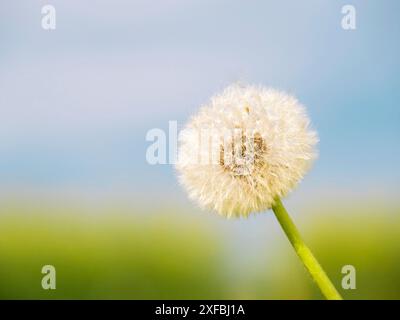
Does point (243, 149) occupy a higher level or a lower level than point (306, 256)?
higher

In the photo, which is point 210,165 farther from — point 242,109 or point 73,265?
point 73,265

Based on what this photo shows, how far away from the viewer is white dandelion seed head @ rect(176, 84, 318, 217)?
792mm

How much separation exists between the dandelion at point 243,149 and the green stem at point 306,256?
0.06m

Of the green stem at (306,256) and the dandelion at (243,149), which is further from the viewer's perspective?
the dandelion at (243,149)

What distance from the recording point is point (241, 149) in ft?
2.65

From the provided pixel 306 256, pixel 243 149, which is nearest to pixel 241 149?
pixel 243 149

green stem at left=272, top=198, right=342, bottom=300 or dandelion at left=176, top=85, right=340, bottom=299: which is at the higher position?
dandelion at left=176, top=85, right=340, bottom=299

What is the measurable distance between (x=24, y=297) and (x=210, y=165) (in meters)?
1.15

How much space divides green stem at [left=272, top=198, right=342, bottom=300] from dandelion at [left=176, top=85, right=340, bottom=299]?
0.20ft

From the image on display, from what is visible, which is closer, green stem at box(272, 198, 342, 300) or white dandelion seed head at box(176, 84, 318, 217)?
green stem at box(272, 198, 342, 300)

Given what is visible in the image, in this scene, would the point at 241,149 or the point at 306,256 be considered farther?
the point at 241,149

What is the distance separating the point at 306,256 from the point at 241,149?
0.68 ft

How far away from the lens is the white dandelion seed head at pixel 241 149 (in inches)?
31.2

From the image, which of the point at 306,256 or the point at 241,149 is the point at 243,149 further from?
the point at 306,256
